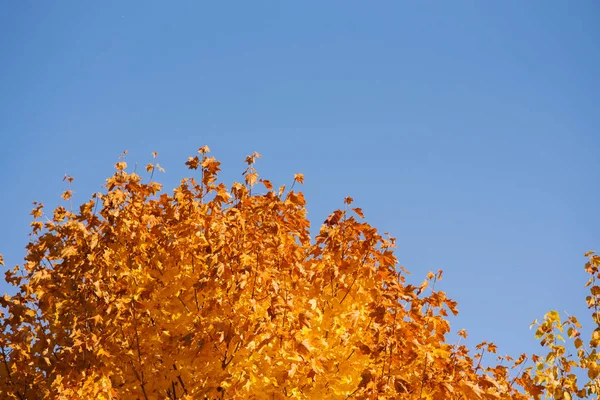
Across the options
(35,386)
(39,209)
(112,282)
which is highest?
(39,209)

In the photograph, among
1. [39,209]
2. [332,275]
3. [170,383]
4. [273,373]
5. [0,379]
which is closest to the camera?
[273,373]

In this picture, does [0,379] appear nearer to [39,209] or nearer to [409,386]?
[39,209]

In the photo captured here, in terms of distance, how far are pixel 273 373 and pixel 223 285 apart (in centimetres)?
102

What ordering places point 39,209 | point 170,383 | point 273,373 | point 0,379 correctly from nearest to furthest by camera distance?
1. point 273,373
2. point 170,383
3. point 0,379
4. point 39,209

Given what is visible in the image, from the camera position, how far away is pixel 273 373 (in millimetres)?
5598

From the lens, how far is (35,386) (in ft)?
24.1

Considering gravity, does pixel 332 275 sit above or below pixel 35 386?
above

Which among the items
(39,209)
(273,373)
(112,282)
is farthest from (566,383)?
(39,209)

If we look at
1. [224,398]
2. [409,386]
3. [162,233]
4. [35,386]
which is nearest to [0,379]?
[35,386]

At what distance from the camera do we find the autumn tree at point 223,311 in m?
5.71

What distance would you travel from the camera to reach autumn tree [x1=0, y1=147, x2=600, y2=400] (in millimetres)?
5715

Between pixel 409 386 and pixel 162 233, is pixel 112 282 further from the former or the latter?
pixel 409 386

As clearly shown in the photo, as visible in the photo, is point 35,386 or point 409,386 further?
point 35,386

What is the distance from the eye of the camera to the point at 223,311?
19.7 feet
